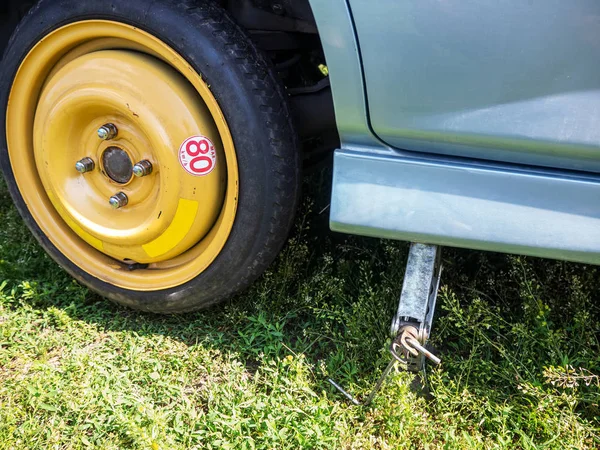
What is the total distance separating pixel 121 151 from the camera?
1988 millimetres

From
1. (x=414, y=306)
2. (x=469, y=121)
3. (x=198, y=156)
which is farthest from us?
(x=198, y=156)

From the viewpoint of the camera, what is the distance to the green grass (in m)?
1.68

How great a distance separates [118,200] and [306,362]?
0.80 metres

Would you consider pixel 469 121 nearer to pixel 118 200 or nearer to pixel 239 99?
pixel 239 99

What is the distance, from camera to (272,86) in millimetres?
1777

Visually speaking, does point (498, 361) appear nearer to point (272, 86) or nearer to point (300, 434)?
point (300, 434)

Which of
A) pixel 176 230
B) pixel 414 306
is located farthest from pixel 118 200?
pixel 414 306

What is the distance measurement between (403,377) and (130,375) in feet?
2.75

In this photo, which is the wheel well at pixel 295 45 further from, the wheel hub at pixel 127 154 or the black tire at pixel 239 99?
the wheel hub at pixel 127 154

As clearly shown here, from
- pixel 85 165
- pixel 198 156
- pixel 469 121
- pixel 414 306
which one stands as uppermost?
pixel 469 121

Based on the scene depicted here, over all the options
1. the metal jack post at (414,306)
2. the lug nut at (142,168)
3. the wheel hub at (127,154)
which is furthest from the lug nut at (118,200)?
the metal jack post at (414,306)

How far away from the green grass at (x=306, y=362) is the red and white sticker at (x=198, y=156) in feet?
1.53

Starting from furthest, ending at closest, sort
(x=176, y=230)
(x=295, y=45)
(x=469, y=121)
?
(x=295, y=45) < (x=176, y=230) < (x=469, y=121)

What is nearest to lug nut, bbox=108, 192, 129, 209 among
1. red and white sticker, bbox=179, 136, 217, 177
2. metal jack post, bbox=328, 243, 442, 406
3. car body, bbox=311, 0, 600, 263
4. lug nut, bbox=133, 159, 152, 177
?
lug nut, bbox=133, 159, 152, 177
